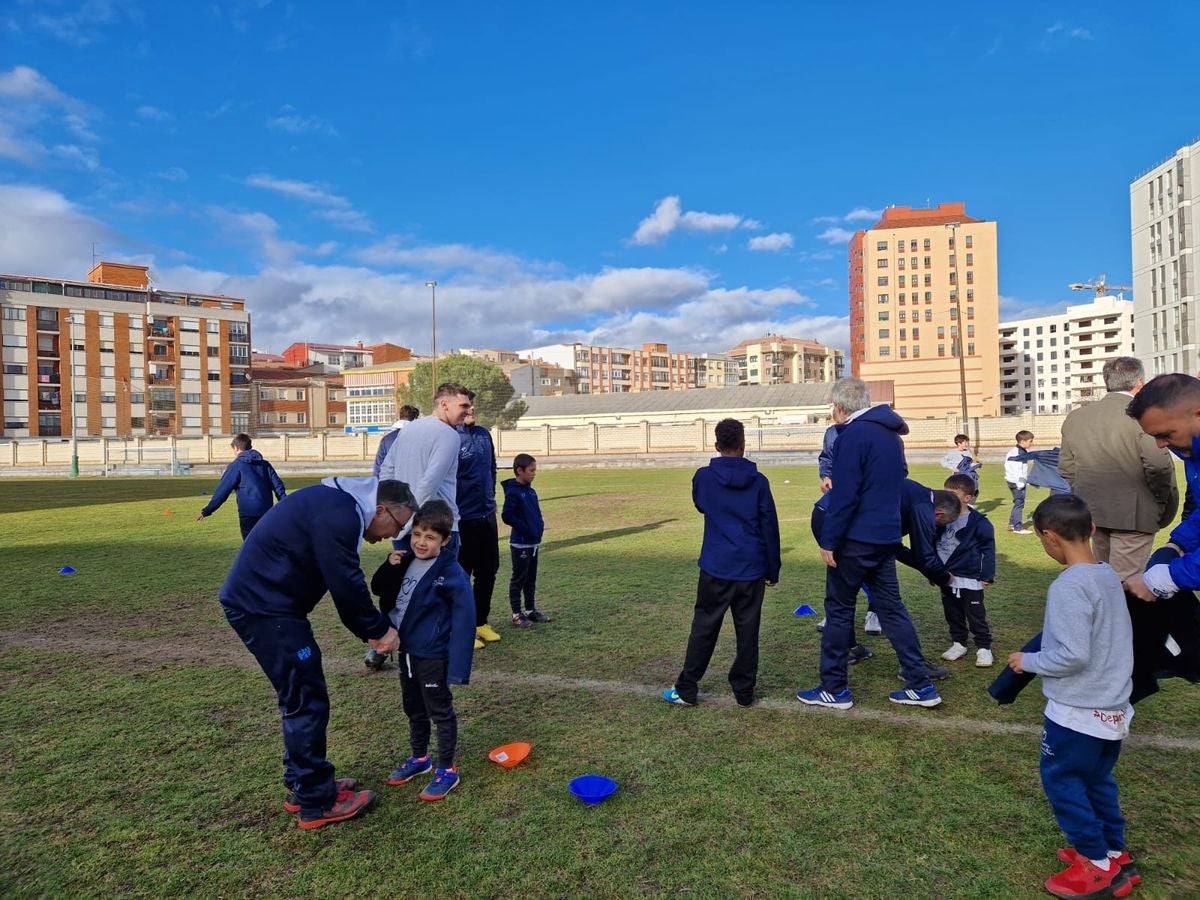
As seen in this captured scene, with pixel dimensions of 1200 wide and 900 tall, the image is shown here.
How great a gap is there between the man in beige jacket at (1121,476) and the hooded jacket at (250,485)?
8.30 meters

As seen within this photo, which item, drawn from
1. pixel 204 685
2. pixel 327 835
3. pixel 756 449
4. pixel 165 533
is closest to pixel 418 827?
pixel 327 835

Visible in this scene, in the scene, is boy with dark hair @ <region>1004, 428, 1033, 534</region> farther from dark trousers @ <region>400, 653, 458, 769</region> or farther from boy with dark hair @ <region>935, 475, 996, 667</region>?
dark trousers @ <region>400, 653, 458, 769</region>

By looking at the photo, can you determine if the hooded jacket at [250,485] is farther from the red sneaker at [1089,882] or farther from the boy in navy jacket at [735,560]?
the red sneaker at [1089,882]

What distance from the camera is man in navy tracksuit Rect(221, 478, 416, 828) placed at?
3.42 m

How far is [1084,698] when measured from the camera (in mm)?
2871

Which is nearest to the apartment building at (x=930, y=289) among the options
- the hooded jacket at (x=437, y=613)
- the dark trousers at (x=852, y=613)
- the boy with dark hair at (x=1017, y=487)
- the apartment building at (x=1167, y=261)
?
the apartment building at (x=1167, y=261)

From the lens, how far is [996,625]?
6848 millimetres

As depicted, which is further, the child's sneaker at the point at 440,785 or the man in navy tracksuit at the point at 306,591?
the child's sneaker at the point at 440,785

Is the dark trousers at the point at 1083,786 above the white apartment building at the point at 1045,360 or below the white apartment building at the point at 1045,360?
below

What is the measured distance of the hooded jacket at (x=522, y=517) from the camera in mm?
7445

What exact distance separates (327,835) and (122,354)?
92400 mm

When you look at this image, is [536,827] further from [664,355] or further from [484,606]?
[664,355]

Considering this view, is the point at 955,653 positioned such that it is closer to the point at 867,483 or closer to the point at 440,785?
the point at 867,483

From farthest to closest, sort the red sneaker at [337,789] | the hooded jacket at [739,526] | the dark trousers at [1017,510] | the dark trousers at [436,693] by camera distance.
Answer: the dark trousers at [1017,510] < the hooded jacket at [739,526] < the dark trousers at [436,693] < the red sneaker at [337,789]
